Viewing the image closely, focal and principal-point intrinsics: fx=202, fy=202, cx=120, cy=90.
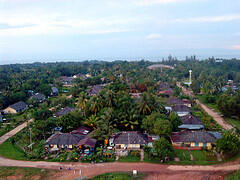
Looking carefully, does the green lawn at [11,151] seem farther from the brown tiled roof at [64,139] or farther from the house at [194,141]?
the house at [194,141]

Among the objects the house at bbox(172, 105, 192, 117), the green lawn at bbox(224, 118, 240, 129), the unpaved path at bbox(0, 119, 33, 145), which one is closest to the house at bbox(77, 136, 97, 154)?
the unpaved path at bbox(0, 119, 33, 145)

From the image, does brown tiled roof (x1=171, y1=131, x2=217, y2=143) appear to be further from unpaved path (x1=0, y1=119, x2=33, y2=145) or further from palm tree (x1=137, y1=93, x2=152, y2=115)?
unpaved path (x1=0, y1=119, x2=33, y2=145)

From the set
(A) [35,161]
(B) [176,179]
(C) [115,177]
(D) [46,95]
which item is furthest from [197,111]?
(D) [46,95]

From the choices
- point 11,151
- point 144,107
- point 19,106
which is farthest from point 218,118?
point 19,106

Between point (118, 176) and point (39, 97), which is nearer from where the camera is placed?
point (118, 176)

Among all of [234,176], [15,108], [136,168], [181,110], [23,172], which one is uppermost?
[181,110]

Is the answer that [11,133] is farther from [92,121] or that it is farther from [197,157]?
[197,157]
